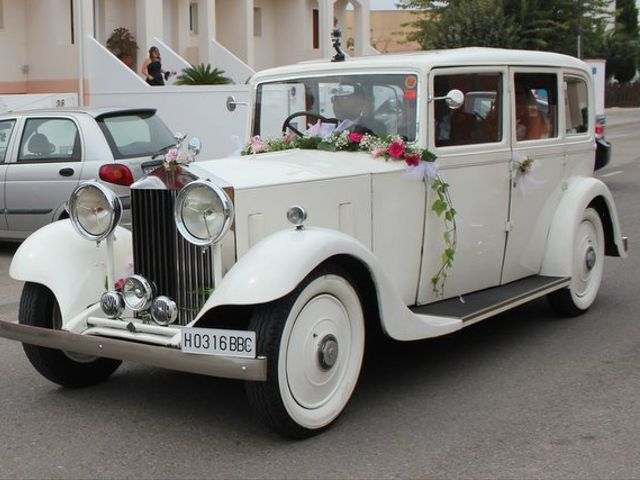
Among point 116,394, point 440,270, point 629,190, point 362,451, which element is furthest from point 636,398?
point 629,190

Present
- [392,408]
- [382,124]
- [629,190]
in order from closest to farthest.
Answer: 1. [392,408]
2. [382,124]
3. [629,190]

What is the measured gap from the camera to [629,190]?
49.3ft

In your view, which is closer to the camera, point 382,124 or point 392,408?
point 392,408

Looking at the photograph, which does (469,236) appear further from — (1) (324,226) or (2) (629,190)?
(2) (629,190)

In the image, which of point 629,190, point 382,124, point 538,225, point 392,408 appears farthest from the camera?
point 629,190

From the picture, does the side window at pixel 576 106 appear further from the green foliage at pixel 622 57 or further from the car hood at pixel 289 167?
the green foliage at pixel 622 57

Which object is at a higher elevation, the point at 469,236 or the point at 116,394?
the point at 469,236

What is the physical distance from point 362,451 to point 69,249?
6.56 feet

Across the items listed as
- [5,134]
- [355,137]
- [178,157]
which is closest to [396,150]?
[355,137]

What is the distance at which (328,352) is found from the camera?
478 cm

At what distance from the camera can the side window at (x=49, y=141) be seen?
995 cm

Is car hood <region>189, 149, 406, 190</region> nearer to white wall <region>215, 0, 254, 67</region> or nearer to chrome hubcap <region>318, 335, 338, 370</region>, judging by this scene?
chrome hubcap <region>318, 335, 338, 370</region>

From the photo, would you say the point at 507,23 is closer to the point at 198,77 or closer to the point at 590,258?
the point at 198,77

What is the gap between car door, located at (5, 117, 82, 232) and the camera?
986cm
